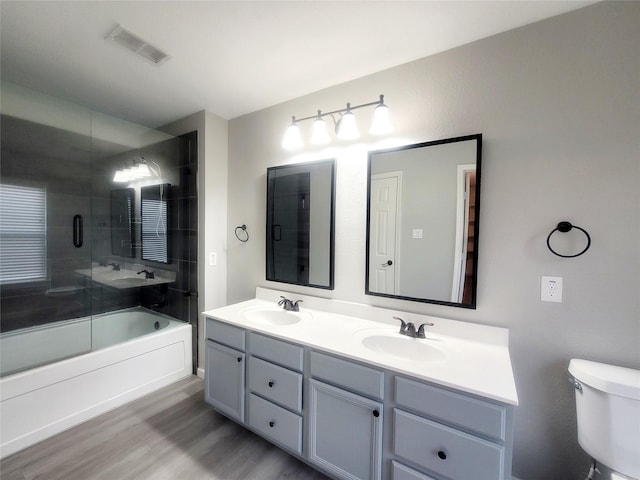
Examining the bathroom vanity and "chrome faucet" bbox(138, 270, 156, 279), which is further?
"chrome faucet" bbox(138, 270, 156, 279)

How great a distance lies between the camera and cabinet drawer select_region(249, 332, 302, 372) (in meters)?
1.44

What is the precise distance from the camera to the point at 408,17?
51.0 inches

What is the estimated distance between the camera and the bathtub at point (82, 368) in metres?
1.62

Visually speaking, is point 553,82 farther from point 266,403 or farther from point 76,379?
point 76,379

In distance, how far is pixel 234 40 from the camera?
1475 mm

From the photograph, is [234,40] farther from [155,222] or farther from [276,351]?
[155,222]

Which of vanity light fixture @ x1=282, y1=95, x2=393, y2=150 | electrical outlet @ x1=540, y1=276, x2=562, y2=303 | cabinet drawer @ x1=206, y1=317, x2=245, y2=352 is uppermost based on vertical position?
vanity light fixture @ x1=282, y1=95, x2=393, y2=150

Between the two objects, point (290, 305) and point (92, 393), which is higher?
point (290, 305)

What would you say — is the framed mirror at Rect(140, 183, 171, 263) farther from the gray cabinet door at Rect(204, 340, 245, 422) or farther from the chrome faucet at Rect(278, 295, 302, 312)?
the chrome faucet at Rect(278, 295, 302, 312)

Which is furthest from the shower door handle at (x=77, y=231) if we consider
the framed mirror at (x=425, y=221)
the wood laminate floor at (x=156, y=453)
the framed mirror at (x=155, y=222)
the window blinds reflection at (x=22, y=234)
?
the framed mirror at (x=425, y=221)

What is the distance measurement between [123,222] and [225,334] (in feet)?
5.83

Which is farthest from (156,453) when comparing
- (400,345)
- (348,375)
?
(400,345)

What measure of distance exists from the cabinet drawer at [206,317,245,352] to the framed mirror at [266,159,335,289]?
1.94 ft

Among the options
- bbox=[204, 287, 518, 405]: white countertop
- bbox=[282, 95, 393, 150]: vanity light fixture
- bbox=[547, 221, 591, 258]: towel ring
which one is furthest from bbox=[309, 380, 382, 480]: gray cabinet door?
bbox=[282, 95, 393, 150]: vanity light fixture
